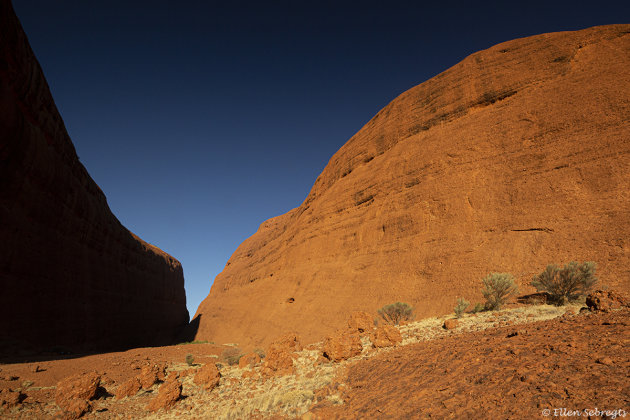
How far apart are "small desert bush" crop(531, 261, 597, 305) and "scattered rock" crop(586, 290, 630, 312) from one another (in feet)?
9.35

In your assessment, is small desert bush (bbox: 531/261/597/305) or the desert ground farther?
small desert bush (bbox: 531/261/597/305)

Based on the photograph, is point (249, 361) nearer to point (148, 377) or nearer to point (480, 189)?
point (148, 377)

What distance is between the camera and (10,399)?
6.07 m

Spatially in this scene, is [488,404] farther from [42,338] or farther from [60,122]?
[60,122]

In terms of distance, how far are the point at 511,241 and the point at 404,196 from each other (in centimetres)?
711

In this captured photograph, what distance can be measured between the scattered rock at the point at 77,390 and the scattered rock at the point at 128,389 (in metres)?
0.51

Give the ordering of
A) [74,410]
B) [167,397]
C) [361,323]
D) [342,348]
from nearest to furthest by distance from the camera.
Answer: [74,410] → [167,397] → [342,348] → [361,323]

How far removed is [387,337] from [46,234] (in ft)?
62.6

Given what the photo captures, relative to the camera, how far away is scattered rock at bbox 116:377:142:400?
272 inches

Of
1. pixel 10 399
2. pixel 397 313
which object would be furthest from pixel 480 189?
pixel 10 399

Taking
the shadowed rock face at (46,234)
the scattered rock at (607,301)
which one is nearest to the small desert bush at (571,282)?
the scattered rock at (607,301)

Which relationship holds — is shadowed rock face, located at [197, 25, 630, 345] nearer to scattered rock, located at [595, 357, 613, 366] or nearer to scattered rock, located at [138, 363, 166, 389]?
scattered rock, located at [595, 357, 613, 366]

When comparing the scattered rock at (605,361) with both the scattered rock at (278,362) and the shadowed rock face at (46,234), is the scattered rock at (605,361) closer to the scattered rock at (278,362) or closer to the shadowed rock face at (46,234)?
the scattered rock at (278,362)

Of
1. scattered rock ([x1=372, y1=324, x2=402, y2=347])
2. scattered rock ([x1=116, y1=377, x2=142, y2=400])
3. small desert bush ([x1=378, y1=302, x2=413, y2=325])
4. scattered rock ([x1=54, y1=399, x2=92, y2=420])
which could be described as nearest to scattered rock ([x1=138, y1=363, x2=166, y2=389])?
scattered rock ([x1=116, y1=377, x2=142, y2=400])
